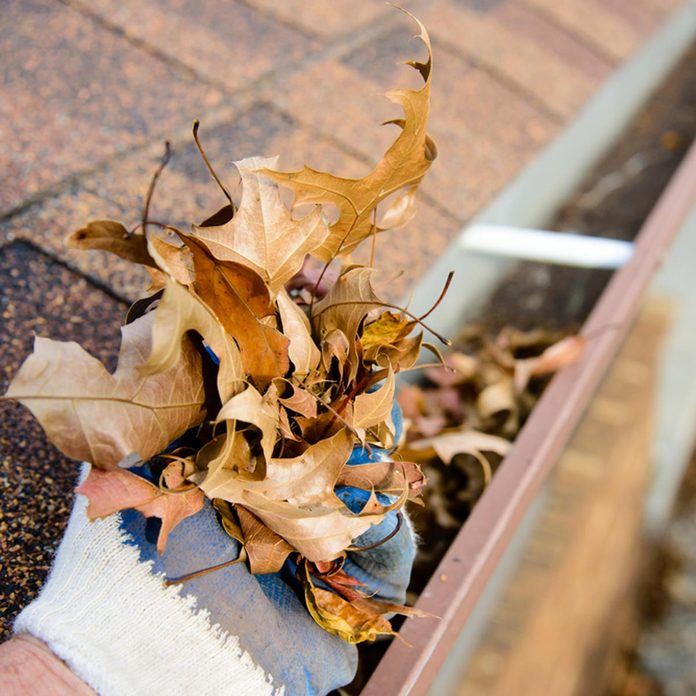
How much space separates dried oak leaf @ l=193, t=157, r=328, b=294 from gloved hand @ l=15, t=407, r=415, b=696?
23 cm

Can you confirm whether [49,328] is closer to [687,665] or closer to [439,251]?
[439,251]

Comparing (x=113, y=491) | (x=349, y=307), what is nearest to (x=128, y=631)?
(x=113, y=491)

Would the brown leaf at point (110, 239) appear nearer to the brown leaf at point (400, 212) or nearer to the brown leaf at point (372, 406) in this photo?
the brown leaf at point (372, 406)

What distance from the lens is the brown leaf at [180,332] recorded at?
2.02 ft

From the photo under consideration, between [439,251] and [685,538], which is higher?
[439,251]

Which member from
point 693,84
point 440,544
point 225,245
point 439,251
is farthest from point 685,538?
point 225,245

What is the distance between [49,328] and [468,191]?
990 mm

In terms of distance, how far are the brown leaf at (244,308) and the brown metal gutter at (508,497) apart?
13.1 inches

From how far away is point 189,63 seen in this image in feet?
5.65

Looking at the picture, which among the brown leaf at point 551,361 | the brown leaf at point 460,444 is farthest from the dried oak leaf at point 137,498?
the brown leaf at point 551,361

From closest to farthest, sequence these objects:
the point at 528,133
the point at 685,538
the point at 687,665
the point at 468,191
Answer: the point at 468,191
the point at 528,133
the point at 687,665
the point at 685,538

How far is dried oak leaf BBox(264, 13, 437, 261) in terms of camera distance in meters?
0.83

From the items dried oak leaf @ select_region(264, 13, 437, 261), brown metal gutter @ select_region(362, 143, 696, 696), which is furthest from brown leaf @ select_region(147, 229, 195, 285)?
brown metal gutter @ select_region(362, 143, 696, 696)

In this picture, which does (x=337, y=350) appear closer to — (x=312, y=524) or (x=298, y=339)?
(x=298, y=339)
